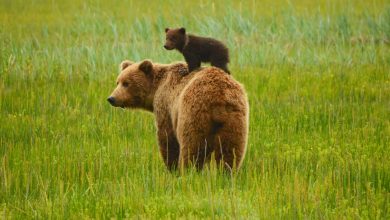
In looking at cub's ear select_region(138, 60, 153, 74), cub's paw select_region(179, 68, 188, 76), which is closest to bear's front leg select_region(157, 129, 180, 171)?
cub's paw select_region(179, 68, 188, 76)

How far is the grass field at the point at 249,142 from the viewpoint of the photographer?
18.1 feet

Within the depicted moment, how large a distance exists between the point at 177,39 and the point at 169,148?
1.54 metres

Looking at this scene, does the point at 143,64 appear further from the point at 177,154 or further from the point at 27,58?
the point at 27,58

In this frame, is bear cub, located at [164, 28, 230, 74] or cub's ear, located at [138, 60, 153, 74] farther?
cub's ear, located at [138, 60, 153, 74]

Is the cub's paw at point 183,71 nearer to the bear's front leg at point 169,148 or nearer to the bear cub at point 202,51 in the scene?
the bear cub at point 202,51

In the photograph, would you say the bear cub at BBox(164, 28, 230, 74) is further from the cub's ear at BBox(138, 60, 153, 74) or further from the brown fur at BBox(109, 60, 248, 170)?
the brown fur at BBox(109, 60, 248, 170)

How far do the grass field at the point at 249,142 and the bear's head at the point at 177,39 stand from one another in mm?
1050

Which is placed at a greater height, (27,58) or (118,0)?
(118,0)

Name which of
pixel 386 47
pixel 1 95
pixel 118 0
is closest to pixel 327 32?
pixel 386 47

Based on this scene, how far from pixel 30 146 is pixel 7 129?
0.75 meters

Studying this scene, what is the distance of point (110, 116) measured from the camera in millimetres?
9031

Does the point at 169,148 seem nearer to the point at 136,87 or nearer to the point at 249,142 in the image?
the point at 136,87

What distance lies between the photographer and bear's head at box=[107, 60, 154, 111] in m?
7.41

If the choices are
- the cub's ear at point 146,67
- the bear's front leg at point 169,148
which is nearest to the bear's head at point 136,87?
the cub's ear at point 146,67
